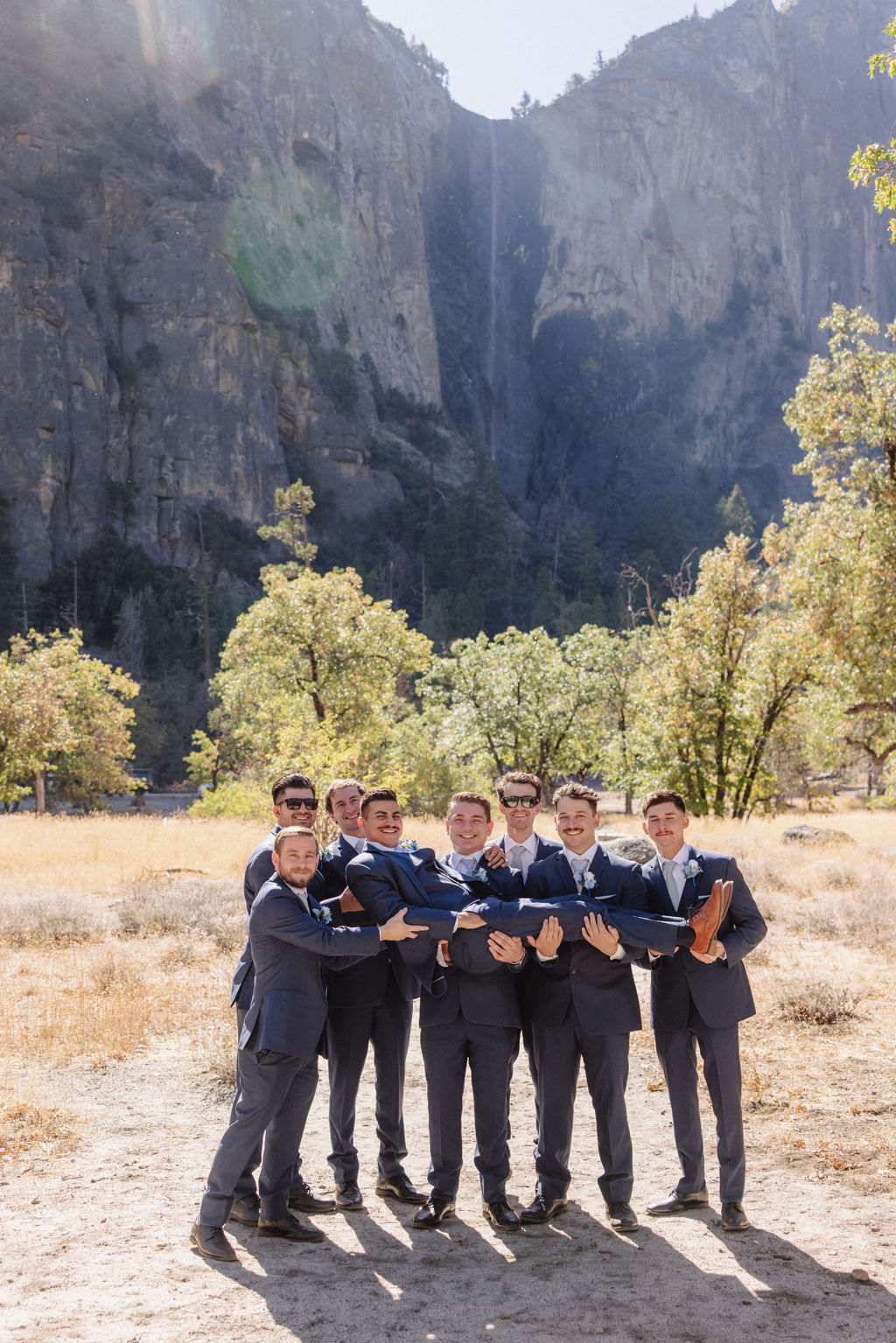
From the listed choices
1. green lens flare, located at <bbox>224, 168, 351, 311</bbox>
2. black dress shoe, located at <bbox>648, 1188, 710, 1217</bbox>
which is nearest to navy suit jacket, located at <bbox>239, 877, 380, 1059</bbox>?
black dress shoe, located at <bbox>648, 1188, 710, 1217</bbox>

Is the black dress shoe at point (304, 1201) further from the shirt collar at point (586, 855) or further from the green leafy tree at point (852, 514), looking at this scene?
the green leafy tree at point (852, 514)

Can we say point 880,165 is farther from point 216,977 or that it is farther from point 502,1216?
point 216,977

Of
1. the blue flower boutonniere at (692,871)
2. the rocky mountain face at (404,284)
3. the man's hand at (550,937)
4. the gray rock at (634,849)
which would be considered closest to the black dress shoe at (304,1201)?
the man's hand at (550,937)

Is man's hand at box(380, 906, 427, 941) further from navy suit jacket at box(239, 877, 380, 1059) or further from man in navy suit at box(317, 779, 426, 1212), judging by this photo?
man in navy suit at box(317, 779, 426, 1212)

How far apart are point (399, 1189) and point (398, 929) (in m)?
1.78

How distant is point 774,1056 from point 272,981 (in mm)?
5077

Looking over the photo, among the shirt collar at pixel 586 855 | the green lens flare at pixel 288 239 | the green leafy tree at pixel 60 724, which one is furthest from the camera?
the green lens flare at pixel 288 239

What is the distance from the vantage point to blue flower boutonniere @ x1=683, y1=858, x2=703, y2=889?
17.1ft

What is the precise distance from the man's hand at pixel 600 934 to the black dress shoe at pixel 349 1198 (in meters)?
2.07

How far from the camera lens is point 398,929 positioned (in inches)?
196

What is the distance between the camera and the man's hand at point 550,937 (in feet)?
16.1

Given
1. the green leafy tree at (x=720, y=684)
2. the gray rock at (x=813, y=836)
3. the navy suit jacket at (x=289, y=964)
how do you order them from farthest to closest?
the green leafy tree at (x=720, y=684), the gray rock at (x=813, y=836), the navy suit jacket at (x=289, y=964)

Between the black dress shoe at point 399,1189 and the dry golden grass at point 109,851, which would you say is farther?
the dry golden grass at point 109,851

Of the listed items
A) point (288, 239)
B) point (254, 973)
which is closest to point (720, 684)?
point (254, 973)
